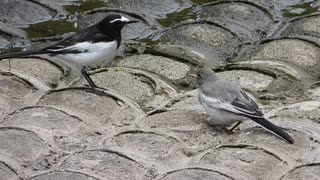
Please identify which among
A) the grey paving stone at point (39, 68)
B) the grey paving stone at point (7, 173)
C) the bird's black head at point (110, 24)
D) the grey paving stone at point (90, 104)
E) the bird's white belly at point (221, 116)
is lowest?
the grey paving stone at point (39, 68)

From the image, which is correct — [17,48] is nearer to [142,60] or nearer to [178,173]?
[142,60]

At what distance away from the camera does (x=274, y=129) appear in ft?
17.0

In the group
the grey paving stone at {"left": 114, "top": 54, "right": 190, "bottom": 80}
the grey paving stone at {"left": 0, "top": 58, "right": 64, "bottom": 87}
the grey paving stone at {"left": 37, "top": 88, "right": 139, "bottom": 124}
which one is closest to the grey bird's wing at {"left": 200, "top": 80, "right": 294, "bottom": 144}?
the grey paving stone at {"left": 37, "top": 88, "right": 139, "bottom": 124}

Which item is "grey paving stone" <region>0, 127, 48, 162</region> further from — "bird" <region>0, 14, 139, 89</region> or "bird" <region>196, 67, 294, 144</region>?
"bird" <region>196, 67, 294, 144</region>

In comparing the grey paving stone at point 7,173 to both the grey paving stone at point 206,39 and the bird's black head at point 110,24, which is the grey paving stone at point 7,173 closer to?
A: the bird's black head at point 110,24

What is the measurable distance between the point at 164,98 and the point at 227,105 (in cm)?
77

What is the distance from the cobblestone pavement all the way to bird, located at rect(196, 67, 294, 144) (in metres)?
0.10

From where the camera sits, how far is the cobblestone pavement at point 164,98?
16.0 ft

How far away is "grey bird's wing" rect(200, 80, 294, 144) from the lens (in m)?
5.21

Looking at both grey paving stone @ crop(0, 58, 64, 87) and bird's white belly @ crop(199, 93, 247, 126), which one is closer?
bird's white belly @ crop(199, 93, 247, 126)

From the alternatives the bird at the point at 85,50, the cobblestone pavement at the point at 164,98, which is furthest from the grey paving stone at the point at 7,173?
the bird at the point at 85,50

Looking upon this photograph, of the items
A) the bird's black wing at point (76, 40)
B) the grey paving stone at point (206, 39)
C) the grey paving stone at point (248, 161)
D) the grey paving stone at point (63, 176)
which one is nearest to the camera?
the grey paving stone at point (63, 176)

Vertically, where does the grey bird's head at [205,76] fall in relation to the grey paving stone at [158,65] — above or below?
above

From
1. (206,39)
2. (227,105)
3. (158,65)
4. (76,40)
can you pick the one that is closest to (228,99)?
(227,105)
